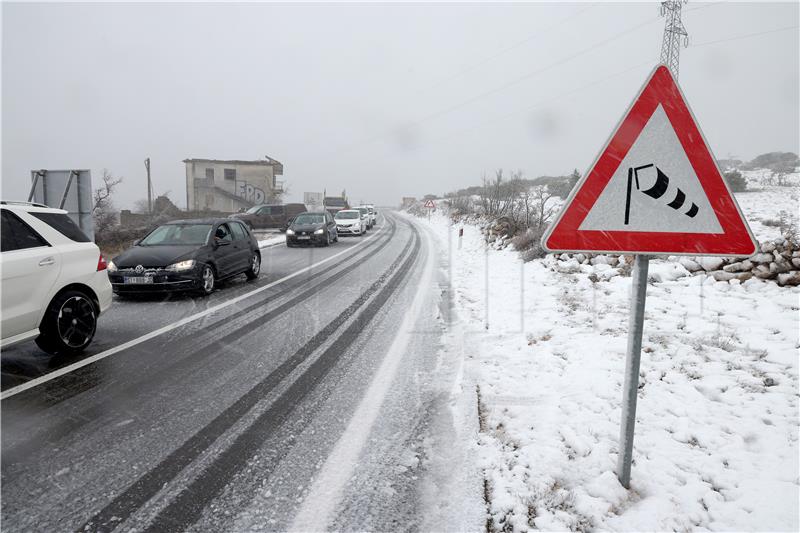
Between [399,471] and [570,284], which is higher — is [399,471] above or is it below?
below

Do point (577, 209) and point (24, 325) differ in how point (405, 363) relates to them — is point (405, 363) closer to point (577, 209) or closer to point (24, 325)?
point (577, 209)

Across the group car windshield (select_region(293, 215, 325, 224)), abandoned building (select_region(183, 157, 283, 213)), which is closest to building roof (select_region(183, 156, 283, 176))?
abandoned building (select_region(183, 157, 283, 213))

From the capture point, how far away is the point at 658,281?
6.89 m

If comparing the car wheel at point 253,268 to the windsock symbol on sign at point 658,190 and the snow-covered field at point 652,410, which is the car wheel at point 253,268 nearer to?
the snow-covered field at point 652,410

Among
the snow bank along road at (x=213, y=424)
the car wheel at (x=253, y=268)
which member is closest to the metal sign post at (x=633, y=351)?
the snow bank along road at (x=213, y=424)

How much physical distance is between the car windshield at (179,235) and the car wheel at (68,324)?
3.66 meters

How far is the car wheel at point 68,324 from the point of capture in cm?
451

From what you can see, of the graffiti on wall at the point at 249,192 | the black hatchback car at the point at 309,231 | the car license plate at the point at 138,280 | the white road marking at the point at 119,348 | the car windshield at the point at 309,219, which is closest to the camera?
the white road marking at the point at 119,348

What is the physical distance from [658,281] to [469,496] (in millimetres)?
5922

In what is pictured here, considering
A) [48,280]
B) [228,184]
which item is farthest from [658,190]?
[228,184]

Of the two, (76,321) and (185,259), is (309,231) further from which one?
(76,321)

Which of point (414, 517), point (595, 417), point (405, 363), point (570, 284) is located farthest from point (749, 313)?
point (414, 517)

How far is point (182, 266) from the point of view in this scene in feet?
25.2

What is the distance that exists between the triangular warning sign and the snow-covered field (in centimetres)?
147
